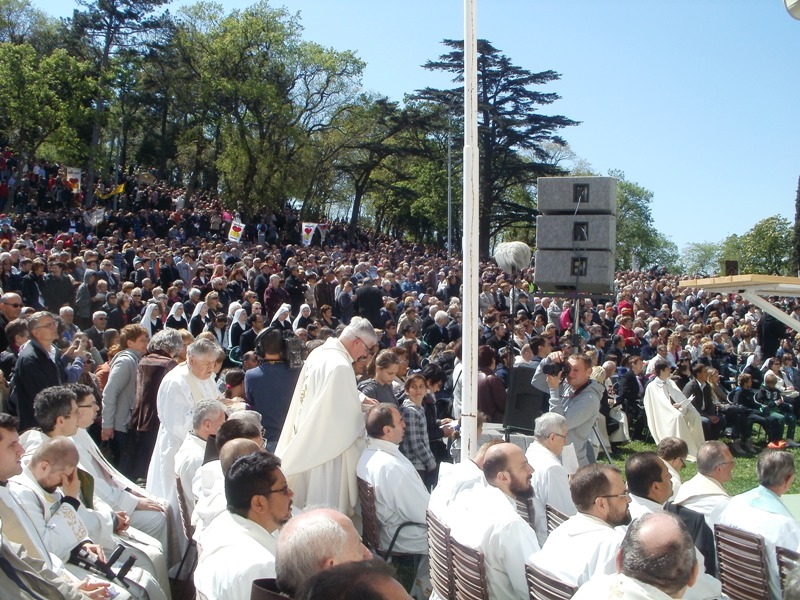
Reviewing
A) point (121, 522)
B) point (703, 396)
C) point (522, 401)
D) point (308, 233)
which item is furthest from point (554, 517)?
point (308, 233)

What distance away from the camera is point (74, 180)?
29000 mm

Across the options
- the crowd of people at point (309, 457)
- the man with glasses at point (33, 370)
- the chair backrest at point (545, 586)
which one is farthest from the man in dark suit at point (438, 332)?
the chair backrest at point (545, 586)

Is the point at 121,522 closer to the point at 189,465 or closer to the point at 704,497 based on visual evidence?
the point at 189,465

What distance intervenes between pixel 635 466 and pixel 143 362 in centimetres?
418

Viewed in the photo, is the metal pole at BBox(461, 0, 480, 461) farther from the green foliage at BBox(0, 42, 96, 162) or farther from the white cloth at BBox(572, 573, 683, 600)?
the green foliage at BBox(0, 42, 96, 162)

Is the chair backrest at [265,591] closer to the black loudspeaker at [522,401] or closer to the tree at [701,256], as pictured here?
the black loudspeaker at [522,401]

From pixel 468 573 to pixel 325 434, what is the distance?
1605mm

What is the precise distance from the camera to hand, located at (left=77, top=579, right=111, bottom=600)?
389 cm

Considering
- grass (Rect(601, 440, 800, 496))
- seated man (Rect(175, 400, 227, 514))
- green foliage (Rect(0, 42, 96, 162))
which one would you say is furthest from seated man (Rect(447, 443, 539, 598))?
green foliage (Rect(0, 42, 96, 162))

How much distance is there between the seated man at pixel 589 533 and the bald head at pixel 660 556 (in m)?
0.55

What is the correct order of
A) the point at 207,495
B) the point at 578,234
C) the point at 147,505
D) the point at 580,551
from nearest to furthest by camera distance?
the point at 580,551
the point at 207,495
the point at 147,505
the point at 578,234

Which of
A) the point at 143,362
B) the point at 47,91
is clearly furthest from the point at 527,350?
the point at 47,91

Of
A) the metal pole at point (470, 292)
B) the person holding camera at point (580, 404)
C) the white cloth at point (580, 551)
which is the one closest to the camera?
the white cloth at point (580, 551)

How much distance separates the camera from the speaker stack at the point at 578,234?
933cm
